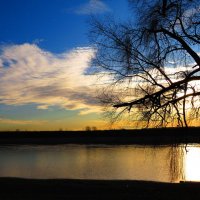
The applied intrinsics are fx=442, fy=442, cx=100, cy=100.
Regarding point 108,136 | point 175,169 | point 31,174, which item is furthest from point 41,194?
point 108,136

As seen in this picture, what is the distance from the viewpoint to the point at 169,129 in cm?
1158

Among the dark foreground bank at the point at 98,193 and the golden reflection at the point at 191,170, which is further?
the golden reflection at the point at 191,170

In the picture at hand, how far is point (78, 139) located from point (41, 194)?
436 feet

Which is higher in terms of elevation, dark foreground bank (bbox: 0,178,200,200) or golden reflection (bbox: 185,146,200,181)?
golden reflection (bbox: 185,146,200,181)

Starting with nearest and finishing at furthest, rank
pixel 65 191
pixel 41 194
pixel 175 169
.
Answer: pixel 175 169, pixel 41 194, pixel 65 191

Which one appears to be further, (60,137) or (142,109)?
(60,137)

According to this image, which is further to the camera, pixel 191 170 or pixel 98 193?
pixel 191 170

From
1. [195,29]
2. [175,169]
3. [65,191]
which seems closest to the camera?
[195,29]

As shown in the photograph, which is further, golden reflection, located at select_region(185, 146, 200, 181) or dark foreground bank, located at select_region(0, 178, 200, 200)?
golden reflection, located at select_region(185, 146, 200, 181)

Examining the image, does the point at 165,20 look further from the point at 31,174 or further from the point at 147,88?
the point at 31,174

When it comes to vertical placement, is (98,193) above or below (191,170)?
below

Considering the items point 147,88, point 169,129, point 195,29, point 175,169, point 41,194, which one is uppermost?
point 195,29

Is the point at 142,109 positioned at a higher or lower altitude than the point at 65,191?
higher

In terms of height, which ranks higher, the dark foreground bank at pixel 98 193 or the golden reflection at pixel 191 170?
the golden reflection at pixel 191 170
